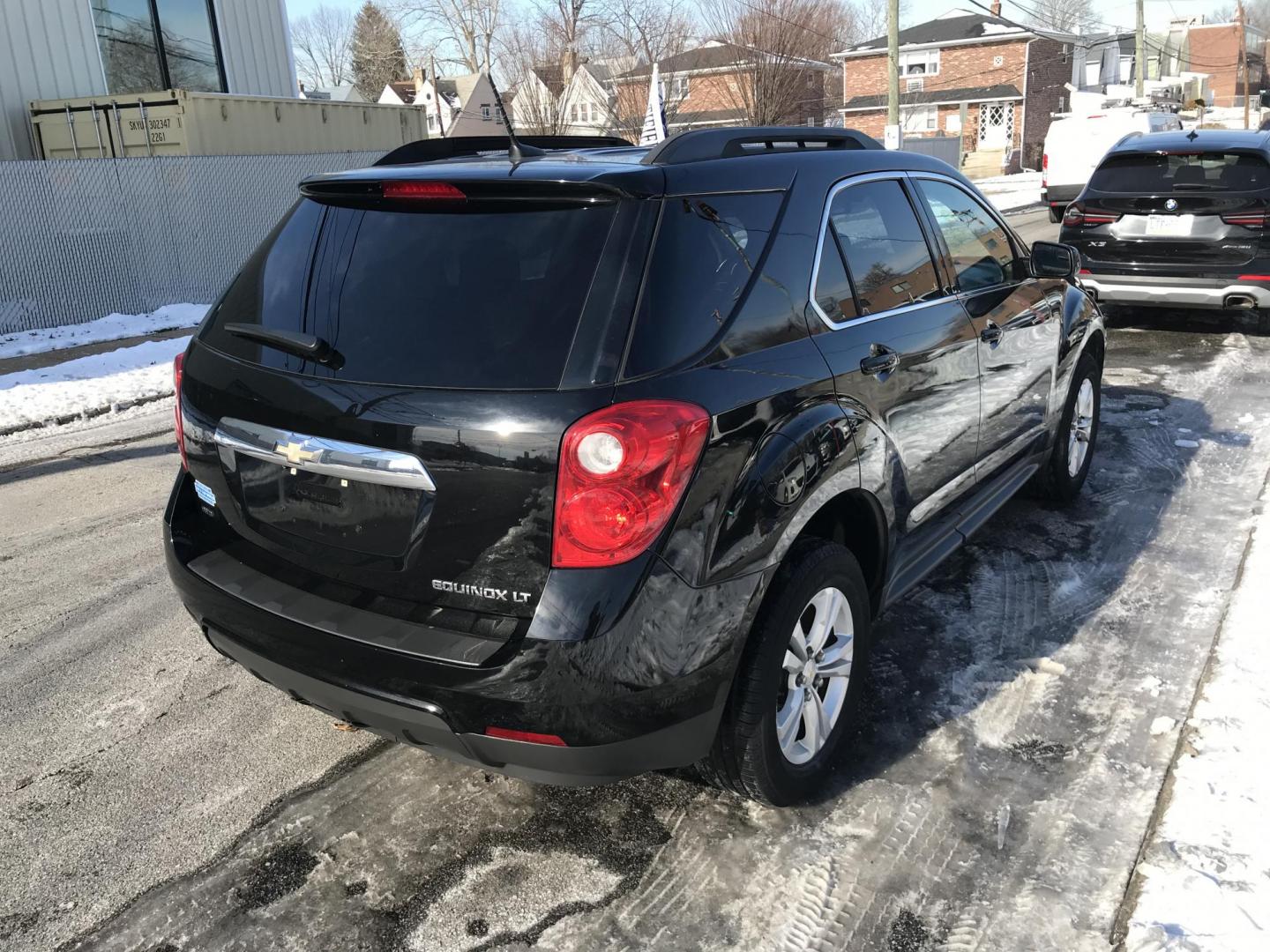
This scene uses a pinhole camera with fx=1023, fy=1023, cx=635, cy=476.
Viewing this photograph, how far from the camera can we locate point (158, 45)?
1619 centimetres

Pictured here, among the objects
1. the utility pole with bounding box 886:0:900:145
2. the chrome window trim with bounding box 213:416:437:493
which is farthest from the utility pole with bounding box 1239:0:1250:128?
the chrome window trim with bounding box 213:416:437:493

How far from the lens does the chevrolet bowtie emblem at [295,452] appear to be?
8.44 ft

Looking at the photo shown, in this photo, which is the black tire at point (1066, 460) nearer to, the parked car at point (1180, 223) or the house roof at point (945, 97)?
the parked car at point (1180, 223)

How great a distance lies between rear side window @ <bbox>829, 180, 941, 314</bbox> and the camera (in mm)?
3238

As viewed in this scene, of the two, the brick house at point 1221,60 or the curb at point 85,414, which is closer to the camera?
the curb at point 85,414

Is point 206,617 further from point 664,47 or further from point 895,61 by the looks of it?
point 664,47

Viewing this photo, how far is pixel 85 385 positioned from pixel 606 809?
768 centimetres

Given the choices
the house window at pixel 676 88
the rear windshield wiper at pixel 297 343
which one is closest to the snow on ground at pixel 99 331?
the rear windshield wiper at pixel 297 343

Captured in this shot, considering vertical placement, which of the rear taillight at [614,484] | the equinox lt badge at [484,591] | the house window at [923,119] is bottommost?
the equinox lt badge at [484,591]

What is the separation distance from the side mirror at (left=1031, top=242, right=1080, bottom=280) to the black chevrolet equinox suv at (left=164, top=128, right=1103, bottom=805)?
1.61 meters

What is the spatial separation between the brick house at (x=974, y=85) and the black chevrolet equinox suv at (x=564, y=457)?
47.5 m

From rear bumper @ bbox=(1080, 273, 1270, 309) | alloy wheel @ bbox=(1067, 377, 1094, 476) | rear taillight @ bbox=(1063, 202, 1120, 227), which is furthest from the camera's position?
rear taillight @ bbox=(1063, 202, 1120, 227)

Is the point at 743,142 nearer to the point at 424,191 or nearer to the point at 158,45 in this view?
the point at 424,191

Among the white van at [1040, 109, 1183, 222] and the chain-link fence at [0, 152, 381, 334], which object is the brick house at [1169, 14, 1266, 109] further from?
the chain-link fence at [0, 152, 381, 334]
